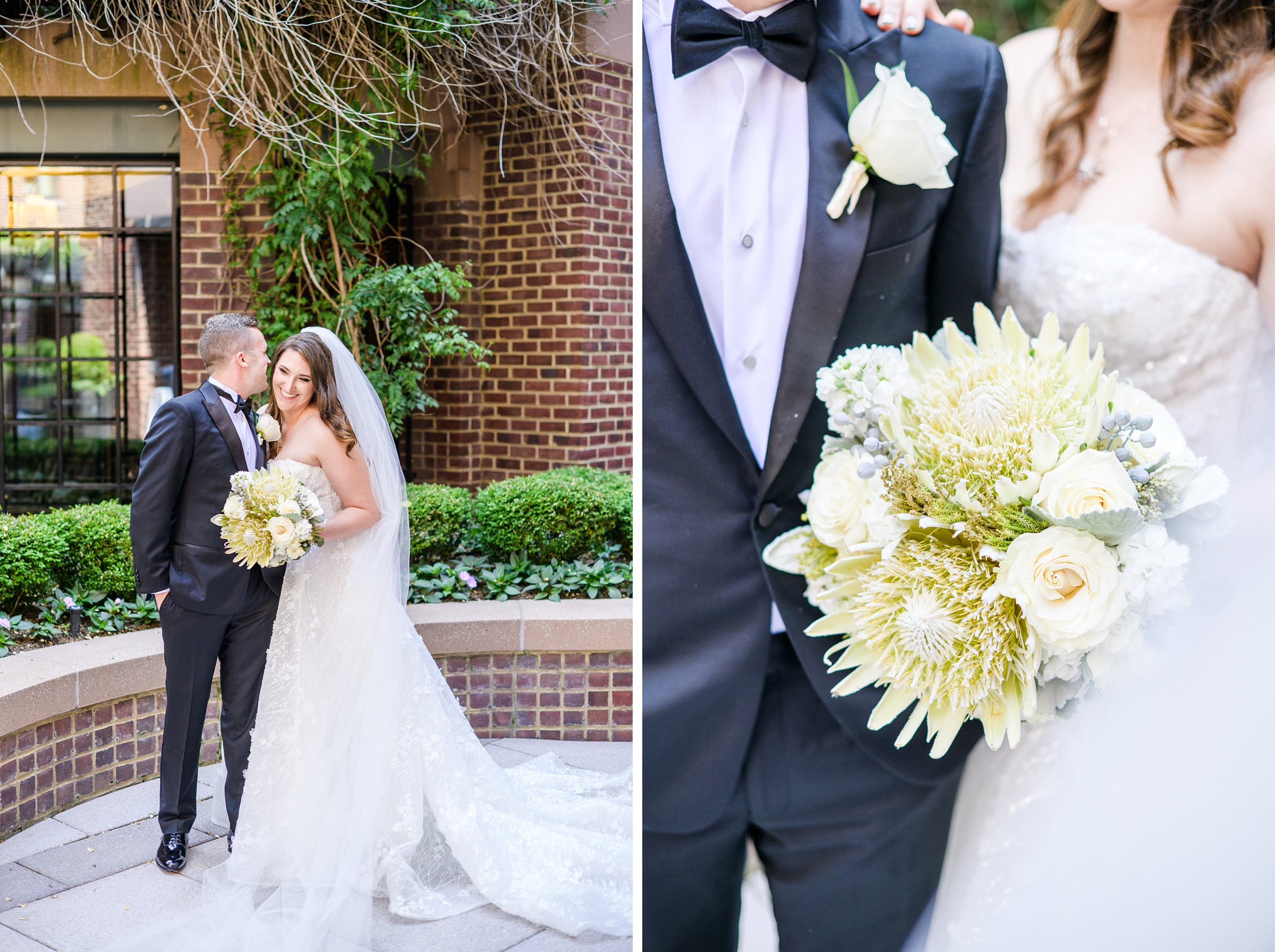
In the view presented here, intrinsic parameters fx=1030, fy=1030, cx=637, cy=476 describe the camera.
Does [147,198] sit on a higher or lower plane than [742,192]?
higher

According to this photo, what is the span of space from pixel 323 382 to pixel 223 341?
0.35 m

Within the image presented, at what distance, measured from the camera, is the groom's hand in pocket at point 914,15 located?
1385mm

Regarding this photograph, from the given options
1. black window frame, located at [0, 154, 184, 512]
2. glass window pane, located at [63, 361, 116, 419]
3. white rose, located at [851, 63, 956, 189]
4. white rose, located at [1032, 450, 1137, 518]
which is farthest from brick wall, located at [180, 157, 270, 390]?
white rose, located at [1032, 450, 1137, 518]

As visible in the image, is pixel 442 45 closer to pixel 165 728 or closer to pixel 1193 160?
pixel 165 728

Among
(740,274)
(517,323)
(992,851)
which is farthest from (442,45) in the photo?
(992,851)

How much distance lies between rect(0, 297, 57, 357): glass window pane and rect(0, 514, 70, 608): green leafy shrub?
1827 millimetres

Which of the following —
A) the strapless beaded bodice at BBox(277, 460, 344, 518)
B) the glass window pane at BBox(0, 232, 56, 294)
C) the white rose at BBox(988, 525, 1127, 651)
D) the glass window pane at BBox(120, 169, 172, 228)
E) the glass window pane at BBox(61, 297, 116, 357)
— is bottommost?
the strapless beaded bodice at BBox(277, 460, 344, 518)

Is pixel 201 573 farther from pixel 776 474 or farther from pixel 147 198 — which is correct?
pixel 147 198

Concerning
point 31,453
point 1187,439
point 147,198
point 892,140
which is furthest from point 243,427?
point 31,453

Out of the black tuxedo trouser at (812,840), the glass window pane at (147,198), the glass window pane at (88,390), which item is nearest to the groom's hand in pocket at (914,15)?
the black tuxedo trouser at (812,840)

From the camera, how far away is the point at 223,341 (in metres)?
3.46

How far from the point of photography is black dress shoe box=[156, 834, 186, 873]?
3.43 m

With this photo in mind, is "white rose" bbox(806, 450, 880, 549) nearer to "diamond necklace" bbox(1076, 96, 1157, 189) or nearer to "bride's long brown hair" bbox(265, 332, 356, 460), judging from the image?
"diamond necklace" bbox(1076, 96, 1157, 189)

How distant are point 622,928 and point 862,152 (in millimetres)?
2523
